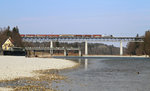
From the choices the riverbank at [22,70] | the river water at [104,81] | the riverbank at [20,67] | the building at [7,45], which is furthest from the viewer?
the building at [7,45]

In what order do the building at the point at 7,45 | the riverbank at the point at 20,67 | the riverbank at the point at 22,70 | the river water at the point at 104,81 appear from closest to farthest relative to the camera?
the river water at the point at 104,81
the riverbank at the point at 22,70
the riverbank at the point at 20,67
the building at the point at 7,45

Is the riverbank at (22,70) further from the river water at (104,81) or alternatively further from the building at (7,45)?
the building at (7,45)

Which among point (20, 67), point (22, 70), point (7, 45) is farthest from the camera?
point (7, 45)

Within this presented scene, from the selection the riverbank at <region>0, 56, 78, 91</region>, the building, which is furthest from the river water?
the building

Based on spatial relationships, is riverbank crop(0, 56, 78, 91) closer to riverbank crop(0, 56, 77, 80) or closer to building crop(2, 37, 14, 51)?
riverbank crop(0, 56, 77, 80)

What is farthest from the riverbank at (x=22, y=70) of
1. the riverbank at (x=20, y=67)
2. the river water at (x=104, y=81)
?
the river water at (x=104, y=81)

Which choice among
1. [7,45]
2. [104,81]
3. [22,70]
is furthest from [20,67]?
[7,45]

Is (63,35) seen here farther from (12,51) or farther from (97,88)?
(97,88)

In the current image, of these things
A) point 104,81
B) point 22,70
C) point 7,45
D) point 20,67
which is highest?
point 104,81

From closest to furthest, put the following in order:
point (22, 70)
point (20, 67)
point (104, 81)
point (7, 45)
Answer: point (104, 81), point (22, 70), point (20, 67), point (7, 45)

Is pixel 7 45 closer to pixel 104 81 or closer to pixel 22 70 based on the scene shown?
pixel 22 70

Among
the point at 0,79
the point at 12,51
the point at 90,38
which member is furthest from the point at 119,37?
the point at 0,79

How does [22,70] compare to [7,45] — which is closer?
[22,70]

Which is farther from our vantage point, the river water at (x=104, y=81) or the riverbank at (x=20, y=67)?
the riverbank at (x=20, y=67)
